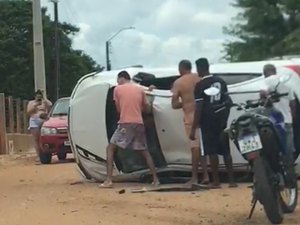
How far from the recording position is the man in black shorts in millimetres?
10664

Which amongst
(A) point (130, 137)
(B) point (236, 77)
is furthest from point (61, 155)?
(B) point (236, 77)

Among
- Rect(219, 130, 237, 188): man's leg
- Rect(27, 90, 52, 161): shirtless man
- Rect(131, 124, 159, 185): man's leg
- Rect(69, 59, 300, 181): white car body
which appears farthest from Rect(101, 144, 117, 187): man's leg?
Rect(27, 90, 52, 161): shirtless man

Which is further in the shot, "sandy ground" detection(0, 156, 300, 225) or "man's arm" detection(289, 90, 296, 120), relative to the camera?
"man's arm" detection(289, 90, 296, 120)

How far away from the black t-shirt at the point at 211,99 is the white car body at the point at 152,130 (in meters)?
0.74

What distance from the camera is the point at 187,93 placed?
36.6 ft

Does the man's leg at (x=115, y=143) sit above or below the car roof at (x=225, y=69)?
below

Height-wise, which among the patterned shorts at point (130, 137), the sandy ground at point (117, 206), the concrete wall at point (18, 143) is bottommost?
the concrete wall at point (18, 143)

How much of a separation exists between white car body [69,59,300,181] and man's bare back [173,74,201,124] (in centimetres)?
48

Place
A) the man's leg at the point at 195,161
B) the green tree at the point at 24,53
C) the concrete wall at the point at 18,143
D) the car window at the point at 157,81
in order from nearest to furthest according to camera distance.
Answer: the man's leg at the point at 195,161
the car window at the point at 157,81
the concrete wall at the point at 18,143
the green tree at the point at 24,53

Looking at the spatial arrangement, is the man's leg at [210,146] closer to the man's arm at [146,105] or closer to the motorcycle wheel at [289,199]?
the man's arm at [146,105]

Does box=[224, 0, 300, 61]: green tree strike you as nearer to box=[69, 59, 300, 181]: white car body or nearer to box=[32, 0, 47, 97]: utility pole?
box=[32, 0, 47, 97]: utility pole

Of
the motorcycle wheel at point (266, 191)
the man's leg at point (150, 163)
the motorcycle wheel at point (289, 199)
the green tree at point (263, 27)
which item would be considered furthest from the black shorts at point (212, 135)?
the green tree at point (263, 27)

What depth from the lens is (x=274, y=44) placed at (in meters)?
38.7

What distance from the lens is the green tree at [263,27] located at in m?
37.8
